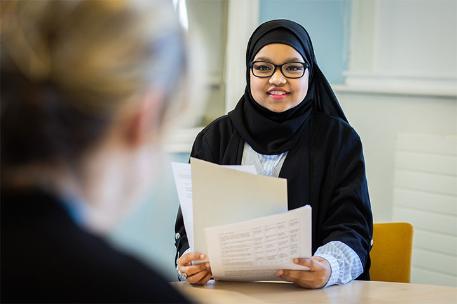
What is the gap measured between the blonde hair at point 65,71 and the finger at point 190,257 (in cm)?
149

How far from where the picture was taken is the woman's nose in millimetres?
2637

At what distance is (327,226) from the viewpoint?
8.45ft

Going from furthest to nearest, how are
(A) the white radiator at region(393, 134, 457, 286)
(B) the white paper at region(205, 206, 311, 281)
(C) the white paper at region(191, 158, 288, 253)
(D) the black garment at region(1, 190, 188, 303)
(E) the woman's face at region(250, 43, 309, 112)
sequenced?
(A) the white radiator at region(393, 134, 457, 286) → (E) the woman's face at region(250, 43, 309, 112) → (C) the white paper at region(191, 158, 288, 253) → (B) the white paper at region(205, 206, 311, 281) → (D) the black garment at region(1, 190, 188, 303)

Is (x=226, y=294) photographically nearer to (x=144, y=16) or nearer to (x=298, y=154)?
(x=298, y=154)

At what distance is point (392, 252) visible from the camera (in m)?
2.76

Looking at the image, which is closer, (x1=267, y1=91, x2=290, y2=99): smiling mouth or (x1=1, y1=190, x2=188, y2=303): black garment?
(x1=1, y1=190, x2=188, y2=303): black garment

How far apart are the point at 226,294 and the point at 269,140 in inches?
28.4

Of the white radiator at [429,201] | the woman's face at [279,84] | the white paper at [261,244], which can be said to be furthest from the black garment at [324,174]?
the white radiator at [429,201]

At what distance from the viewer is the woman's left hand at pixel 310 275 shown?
2.20 m

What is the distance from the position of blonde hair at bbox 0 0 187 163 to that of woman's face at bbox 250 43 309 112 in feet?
6.17

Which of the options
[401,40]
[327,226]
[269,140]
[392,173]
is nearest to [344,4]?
→ [401,40]

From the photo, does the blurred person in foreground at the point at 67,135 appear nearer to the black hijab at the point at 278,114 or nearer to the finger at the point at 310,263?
the finger at the point at 310,263

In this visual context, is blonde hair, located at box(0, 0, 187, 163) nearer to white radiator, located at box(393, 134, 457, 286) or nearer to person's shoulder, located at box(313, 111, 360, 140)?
person's shoulder, located at box(313, 111, 360, 140)

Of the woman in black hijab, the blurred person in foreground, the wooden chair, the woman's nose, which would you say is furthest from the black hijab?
the blurred person in foreground
